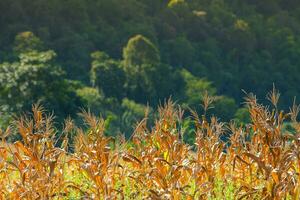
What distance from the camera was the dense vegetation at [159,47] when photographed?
323ft

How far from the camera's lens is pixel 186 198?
798cm

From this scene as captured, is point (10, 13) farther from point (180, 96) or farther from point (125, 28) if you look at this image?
point (180, 96)

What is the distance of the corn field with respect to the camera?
7.64 meters

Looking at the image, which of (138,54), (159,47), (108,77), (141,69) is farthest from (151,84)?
(159,47)

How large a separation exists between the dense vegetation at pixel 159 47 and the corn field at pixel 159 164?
73460 millimetres

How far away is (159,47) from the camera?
4727 inches

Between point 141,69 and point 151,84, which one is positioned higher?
point 141,69

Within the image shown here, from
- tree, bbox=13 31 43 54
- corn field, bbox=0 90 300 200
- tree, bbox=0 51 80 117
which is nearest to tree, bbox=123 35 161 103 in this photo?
tree, bbox=13 31 43 54

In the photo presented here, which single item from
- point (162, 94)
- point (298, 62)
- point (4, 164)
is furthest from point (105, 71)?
point (4, 164)

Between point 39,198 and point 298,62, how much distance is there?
385 ft

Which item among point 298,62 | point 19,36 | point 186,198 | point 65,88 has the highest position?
point 186,198

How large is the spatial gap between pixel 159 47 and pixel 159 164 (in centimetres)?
11229

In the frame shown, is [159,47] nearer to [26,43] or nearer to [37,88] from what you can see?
[26,43]

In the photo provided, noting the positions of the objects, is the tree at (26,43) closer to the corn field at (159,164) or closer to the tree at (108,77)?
the tree at (108,77)
